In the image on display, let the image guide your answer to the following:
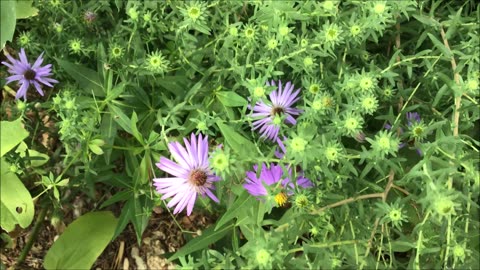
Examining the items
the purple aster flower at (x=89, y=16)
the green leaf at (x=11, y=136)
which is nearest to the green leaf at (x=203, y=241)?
the green leaf at (x=11, y=136)

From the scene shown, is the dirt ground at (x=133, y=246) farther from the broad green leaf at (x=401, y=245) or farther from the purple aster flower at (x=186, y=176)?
the broad green leaf at (x=401, y=245)

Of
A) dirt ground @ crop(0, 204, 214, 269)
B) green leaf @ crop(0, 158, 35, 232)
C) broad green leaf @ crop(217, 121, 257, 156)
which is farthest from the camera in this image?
dirt ground @ crop(0, 204, 214, 269)

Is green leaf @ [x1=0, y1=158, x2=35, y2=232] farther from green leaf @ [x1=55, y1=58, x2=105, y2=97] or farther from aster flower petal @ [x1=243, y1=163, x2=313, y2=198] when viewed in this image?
aster flower petal @ [x1=243, y1=163, x2=313, y2=198]

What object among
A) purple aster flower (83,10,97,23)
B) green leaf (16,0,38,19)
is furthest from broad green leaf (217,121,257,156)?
green leaf (16,0,38,19)

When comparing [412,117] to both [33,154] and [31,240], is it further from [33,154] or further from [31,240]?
[31,240]

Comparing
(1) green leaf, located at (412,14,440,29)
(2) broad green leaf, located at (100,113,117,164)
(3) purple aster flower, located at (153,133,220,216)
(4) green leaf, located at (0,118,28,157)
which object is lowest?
(3) purple aster flower, located at (153,133,220,216)

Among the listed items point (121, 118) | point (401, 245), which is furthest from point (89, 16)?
point (401, 245)
